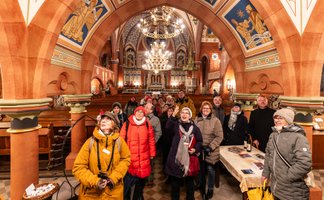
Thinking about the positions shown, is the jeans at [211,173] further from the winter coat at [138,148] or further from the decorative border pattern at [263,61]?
the decorative border pattern at [263,61]

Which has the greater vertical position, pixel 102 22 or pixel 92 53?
pixel 102 22

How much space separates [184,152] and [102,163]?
47.1 inches

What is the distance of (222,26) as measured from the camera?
4.28m

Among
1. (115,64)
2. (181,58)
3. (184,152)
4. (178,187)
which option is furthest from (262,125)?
(181,58)

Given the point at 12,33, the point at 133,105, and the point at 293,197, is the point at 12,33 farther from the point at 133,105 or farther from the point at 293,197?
the point at 293,197

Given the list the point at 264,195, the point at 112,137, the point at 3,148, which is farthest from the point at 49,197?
the point at 3,148

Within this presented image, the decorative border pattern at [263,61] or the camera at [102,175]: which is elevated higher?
the decorative border pattern at [263,61]

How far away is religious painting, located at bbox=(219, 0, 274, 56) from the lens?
3.37 metres

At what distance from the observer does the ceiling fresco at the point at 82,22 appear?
3.21 m

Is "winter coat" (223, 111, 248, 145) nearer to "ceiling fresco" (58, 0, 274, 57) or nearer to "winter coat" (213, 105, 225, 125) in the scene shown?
"winter coat" (213, 105, 225, 125)

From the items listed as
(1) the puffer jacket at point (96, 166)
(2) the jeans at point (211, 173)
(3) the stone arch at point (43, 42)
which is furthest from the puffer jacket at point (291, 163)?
(1) the puffer jacket at point (96, 166)

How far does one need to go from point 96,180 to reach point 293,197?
222 cm

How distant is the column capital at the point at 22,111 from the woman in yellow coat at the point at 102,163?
110 centimetres

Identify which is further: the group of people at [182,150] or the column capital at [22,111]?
the column capital at [22,111]
